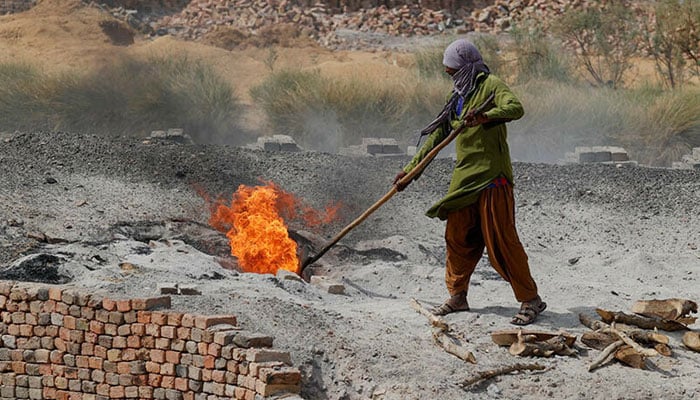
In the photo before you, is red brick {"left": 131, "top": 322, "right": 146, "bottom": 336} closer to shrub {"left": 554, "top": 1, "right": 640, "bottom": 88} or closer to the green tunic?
the green tunic

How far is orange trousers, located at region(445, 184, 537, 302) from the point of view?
19.7ft

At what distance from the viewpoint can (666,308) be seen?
19.9 feet

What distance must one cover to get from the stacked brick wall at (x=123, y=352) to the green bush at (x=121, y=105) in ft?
27.3

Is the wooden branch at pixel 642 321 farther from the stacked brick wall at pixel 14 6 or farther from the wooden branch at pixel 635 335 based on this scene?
the stacked brick wall at pixel 14 6

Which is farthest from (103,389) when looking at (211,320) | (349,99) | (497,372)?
(349,99)

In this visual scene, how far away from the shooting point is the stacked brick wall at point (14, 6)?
80.6 ft

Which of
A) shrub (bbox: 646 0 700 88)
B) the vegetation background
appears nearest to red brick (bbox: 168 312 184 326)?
the vegetation background

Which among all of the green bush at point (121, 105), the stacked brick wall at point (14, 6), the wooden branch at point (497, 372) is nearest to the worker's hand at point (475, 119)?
the wooden branch at point (497, 372)

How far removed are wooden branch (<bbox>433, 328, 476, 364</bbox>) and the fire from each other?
225 cm

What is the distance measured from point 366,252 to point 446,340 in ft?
8.89

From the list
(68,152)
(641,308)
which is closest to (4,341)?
(641,308)

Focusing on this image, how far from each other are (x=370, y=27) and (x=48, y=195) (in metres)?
17.4

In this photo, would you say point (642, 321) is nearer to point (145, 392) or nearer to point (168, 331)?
point (168, 331)

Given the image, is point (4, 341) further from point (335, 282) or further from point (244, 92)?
point (244, 92)
